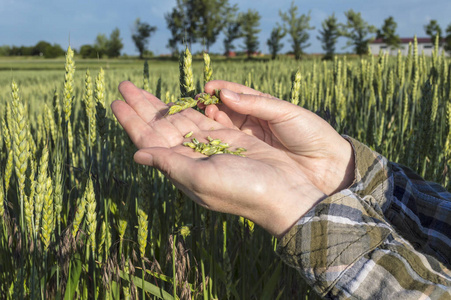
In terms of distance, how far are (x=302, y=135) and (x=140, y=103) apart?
0.59 m

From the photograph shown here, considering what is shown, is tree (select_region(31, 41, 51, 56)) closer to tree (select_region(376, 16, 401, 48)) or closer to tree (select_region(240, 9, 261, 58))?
tree (select_region(240, 9, 261, 58))

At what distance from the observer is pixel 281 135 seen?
1.41 m

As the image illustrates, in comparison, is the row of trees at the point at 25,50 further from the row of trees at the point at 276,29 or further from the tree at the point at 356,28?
the tree at the point at 356,28

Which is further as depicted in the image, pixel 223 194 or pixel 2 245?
pixel 2 245

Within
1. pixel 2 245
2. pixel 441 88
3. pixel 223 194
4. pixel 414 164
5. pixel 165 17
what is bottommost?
pixel 2 245

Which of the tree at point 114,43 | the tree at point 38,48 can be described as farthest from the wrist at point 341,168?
the tree at point 38,48

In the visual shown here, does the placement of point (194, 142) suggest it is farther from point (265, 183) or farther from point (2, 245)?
point (2, 245)

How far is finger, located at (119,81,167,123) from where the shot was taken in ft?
4.45

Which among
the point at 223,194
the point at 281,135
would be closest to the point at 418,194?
the point at 281,135

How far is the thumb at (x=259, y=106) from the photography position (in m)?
1.23

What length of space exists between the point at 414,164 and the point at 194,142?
4.03 feet

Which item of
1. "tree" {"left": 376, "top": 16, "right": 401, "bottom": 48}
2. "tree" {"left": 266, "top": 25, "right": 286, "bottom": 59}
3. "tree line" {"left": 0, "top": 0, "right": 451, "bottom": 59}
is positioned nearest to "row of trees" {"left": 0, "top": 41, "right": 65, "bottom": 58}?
"tree line" {"left": 0, "top": 0, "right": 451, "bottom": 59}

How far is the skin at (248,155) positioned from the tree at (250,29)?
1763 inches

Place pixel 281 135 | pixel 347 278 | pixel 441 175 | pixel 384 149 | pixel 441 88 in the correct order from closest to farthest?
pixel 347 278, pixel 281 135, pixel 441 175, pixel 384 149, pixel 441 88
